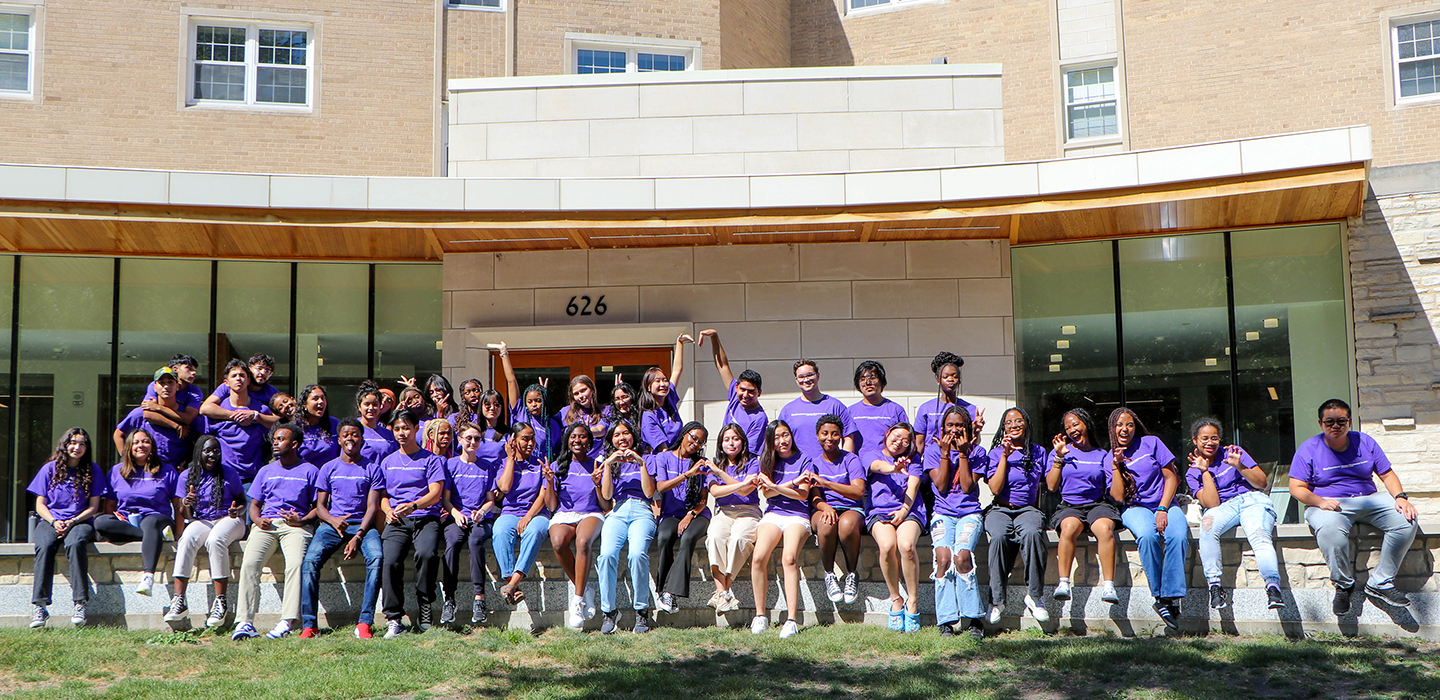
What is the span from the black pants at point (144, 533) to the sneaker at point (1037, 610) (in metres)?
6.30

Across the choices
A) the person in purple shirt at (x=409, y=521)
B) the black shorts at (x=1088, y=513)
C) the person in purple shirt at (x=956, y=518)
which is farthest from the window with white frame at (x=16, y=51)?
the black shorts at (x=1088, y=513)

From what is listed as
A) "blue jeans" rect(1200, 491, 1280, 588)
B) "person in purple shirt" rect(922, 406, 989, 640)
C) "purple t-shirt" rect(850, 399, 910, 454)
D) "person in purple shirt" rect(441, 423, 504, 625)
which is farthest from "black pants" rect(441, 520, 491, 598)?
"blue jeans" rect(1200, 491, 1280, 588)

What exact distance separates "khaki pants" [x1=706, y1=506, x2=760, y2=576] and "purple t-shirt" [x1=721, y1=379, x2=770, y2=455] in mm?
696

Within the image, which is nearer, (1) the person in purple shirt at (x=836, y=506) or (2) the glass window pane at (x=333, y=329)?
(1) the person in purple shirt at (x=836, y=506)

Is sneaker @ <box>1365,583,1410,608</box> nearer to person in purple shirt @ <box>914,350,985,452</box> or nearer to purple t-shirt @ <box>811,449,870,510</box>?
person in purple shirt @ <box>914,350,985,452</box>

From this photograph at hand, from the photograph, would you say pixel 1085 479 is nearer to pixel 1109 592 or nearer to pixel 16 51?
pixel 1109 592

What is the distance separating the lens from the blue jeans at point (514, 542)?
8305mm

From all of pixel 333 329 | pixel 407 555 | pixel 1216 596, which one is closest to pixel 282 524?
pixel 407 555

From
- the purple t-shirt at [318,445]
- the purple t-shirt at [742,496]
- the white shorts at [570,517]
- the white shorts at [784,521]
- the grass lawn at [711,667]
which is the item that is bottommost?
the grass lawn at [711,667]

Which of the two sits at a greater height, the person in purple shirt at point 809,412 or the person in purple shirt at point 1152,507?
the person in purple shirt at point 809,412

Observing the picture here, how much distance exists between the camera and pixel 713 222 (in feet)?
33.8

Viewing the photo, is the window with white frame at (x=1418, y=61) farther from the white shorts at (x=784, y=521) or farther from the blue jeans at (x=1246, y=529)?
the white shorts at (x=784, y=521)

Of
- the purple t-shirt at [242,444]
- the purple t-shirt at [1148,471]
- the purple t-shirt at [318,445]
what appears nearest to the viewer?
the purple t-shirt at [1148,471]

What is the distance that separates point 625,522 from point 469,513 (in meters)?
1.21
